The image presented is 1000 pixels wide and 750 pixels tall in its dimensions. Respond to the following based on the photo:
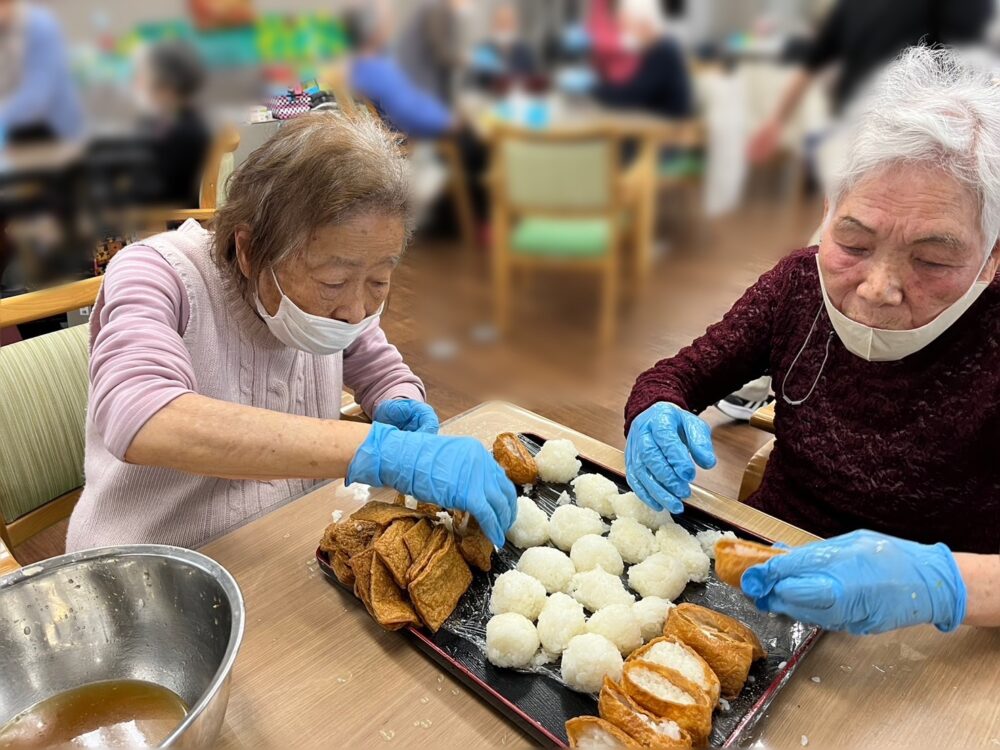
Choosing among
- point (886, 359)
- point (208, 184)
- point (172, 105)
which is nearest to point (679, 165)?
point (172, 105)

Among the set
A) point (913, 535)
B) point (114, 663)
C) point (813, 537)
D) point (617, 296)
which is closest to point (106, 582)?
point (114, 663)

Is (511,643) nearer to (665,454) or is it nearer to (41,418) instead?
(665,454)

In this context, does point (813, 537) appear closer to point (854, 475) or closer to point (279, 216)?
point (854, 475)

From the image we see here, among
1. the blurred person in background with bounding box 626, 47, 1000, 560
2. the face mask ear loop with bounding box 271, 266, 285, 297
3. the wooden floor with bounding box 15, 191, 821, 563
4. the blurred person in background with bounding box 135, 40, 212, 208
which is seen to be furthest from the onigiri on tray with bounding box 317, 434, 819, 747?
the blurred person in background with bounding box 135, 40, 212, 208

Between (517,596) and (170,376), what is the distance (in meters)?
0.73

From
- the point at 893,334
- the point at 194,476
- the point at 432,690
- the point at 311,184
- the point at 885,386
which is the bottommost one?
the point at 432,690

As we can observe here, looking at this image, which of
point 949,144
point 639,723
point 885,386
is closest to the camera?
point 639,723

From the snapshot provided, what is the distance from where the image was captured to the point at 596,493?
4.62 ft

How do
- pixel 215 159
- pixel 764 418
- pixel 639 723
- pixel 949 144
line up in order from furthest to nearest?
pixel 764 418, pixel 949 144, pixel 639 723, pixel 215 159

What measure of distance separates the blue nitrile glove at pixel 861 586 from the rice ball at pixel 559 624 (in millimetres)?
268

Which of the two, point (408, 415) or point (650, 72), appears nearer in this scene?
point (650, 72)

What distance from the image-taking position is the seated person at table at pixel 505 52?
0.24m

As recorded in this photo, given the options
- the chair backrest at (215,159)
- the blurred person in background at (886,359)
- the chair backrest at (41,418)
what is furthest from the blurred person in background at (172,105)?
the chair backrest at (41,418)

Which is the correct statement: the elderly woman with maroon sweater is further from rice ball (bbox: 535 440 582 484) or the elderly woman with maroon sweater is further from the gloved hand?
rice ball (bbox: 535 440 582 484)
